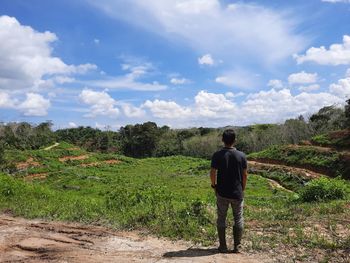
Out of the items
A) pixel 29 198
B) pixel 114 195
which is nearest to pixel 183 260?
pixel 114 195

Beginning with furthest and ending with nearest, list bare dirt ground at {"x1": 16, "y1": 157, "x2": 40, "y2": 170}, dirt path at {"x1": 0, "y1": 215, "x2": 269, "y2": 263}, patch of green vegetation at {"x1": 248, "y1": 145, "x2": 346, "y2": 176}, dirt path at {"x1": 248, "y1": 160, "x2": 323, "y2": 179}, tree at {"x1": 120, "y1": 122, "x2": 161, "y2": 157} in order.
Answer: tree at {"x1": 120, "y1": 122, "x2": 161, "y2": 157} < bare dirt ground at {"x1": 16, "y1": 157, "x2": 40, "y2": 170} < patch of green vegetation at {"x1": 248, "y1": 145, "x2": 346, "y2": 176} < dirt path at {"x1": 248, "y1": 160, "x2": 323, "y2": 179} < dirt path at {"x1": 0, "y1": 215, "x2": 269, "y2": 263}

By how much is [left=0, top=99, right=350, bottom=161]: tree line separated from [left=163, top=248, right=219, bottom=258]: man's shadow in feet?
88.5

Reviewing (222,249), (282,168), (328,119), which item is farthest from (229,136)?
(328,119)

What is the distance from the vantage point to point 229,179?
6.52 meters

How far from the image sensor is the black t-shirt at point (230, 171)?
6.50 m

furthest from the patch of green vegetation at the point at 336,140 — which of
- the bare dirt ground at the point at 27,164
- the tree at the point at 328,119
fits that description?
the bare dirt ground at the point at 27,164

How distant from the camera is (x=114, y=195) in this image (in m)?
10.9

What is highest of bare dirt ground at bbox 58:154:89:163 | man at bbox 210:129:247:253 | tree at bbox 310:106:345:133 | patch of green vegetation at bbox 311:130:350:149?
tree at bbox 310:106:345:133

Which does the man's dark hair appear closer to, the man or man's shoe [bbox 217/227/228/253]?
the man

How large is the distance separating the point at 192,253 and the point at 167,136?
5523 centimetres

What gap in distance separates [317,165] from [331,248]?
20.4 meters

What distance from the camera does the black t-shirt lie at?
21.3 feet

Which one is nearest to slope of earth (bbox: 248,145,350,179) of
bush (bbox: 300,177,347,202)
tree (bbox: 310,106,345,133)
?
tree (bbox: 310,106,345,133)

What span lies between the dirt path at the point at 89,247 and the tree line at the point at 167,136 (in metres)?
26.7
